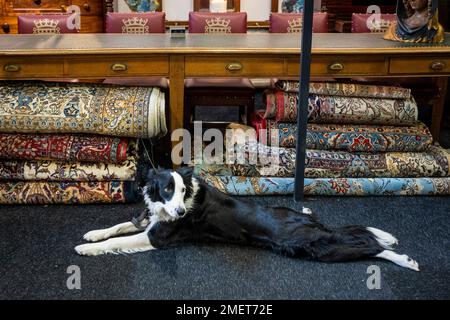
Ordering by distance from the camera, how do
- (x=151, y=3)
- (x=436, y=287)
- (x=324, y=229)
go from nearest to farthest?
(x=436, y=287)
(x=324, y=229)
(x=151, y=3)

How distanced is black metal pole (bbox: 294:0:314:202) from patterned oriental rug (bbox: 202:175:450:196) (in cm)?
8

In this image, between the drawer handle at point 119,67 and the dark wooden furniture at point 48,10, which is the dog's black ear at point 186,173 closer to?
the drawer handle at point 119,67

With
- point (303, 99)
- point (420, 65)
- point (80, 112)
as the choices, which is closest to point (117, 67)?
point (80, 112)

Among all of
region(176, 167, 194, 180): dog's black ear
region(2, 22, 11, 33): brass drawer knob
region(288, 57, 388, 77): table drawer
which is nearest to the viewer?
region(176, 167, 194, 180): dog's black ear

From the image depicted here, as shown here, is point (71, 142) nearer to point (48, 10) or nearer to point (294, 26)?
point (294, 26)

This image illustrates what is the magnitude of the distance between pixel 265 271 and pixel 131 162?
101 cm

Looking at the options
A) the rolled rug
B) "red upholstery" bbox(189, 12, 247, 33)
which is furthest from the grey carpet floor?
"red upholstery" bbox(189, 12, 247, 33)

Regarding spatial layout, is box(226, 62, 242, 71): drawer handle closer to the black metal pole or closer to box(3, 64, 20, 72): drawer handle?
the black metal pole

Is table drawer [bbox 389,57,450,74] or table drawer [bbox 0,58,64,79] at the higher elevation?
table drawer [bbox 389,57,450,74]

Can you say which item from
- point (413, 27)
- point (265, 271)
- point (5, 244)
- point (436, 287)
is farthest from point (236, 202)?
point (413, 27)

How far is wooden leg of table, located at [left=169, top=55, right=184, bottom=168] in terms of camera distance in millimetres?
2721

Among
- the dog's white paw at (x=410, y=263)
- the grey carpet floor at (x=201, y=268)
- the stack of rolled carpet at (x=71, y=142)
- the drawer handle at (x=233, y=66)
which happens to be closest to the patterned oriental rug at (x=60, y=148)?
the stack of rolled carpet at (x=71, y=142)
